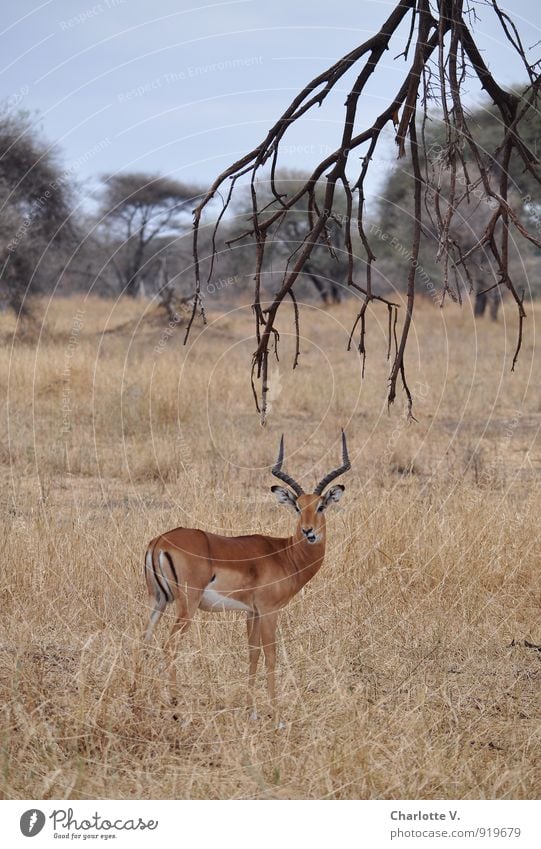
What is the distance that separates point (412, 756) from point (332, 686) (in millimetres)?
745

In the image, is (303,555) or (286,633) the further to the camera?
(286,633)

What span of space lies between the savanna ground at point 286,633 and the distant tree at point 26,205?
9201mm

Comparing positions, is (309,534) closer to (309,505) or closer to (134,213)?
(309,505)

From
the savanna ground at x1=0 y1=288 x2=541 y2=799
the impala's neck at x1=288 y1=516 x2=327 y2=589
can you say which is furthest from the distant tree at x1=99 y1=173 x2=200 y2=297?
the impala's neck at x1=288 y1=516 x2=327 y2=589

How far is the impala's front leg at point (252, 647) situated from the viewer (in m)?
4.97

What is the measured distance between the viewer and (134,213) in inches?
1233

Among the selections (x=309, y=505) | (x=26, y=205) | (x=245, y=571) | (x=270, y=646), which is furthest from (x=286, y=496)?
(x=26, y=205)

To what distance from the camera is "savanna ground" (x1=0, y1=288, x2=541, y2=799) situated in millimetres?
4477

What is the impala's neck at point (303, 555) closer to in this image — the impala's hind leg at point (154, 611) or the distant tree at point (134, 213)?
the impala's hind leg at point (154, 611)

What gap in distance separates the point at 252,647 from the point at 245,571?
48 centimetres

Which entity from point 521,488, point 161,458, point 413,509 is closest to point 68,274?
point 161,458

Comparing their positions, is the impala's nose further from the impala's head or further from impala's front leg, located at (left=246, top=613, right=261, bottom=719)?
impala's front leg, located at (left=246, top=613, right=261, bottom=719)

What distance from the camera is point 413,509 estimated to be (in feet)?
25.1

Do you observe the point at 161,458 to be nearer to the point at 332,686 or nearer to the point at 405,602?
the point at 405,602
